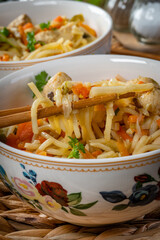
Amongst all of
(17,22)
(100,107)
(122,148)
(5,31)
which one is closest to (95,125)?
(100,107)

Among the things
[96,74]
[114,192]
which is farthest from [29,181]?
[96,74]

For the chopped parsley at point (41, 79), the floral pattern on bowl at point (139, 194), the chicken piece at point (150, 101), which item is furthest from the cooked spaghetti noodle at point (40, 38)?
the floral pattern on bowl at point (139, 194)

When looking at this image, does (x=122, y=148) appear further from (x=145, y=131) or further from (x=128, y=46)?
(x=128, y=46)

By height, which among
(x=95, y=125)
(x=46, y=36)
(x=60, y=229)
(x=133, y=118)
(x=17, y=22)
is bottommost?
(x=60, y=229)

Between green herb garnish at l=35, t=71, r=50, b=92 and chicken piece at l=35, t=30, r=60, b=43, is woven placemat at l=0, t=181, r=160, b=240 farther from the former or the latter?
chicken piece at l=35, t=30, r=60, b=43

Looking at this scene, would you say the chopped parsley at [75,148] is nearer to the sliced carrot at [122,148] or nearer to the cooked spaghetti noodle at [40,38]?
the sliced carrot at [122,148]

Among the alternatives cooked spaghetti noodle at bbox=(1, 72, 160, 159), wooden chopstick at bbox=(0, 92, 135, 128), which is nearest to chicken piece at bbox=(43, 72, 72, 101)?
cooked spaghetti noodle at bbox=(1, 72, 160, 159)
